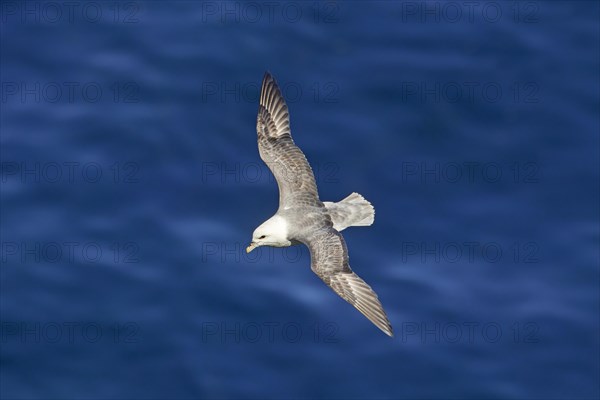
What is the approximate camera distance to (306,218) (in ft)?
74.5

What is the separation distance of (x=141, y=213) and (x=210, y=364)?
334 centimetres

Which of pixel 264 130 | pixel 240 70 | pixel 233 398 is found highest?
pixel 240 70

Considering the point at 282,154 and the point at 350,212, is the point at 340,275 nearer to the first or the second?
the point at 350,212

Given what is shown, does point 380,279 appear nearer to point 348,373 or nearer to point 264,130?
point 348,373

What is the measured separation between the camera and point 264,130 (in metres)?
24.5

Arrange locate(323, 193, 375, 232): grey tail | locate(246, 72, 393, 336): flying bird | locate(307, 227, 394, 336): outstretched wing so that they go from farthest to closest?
locate(323, 193, 375, 232): grey tail → locate(246, 72, 393, 336): flying bird → locate(307, 227, 394, 336): outstretched wing

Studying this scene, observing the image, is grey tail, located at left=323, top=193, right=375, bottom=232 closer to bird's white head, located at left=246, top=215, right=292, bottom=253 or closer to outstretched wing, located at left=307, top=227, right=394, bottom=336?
outstretched wing, located at left=307, top=227, right=394, bottom=336

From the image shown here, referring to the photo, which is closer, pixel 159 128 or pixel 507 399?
pixel 507 399

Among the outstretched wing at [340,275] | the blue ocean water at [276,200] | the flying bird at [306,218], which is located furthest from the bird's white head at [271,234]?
the blue ocean water at [276,200]

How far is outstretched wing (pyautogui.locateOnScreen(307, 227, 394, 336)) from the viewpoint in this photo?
21.8m

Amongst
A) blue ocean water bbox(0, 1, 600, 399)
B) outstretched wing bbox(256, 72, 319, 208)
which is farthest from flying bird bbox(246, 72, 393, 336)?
blue ocean water bbox(0, 1, 600, 399)

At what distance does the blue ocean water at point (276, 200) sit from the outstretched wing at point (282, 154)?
4430mm

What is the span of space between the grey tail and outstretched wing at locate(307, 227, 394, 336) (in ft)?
2.52

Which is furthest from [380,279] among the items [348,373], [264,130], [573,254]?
[264,130]
